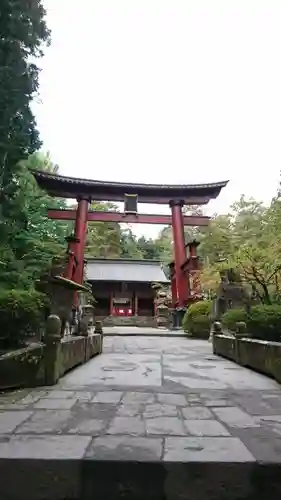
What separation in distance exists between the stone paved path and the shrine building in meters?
24.6

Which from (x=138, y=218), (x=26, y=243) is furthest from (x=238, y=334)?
Answer: (x=138, y=218)

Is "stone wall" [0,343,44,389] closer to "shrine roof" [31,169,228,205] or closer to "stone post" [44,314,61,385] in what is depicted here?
"stone post" [44,314,61,385]

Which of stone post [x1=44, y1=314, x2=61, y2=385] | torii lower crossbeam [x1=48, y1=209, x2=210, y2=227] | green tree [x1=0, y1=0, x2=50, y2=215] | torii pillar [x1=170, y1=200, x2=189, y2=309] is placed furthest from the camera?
torii lower crossbeam [x1=48, y1=209, x2=210, y2=227]

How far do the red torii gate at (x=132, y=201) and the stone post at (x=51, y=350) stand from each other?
48.5ft

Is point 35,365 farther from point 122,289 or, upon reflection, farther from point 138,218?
point 122,289

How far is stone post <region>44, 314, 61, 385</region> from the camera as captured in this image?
4.79 metres

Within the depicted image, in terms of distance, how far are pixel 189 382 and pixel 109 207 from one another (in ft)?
121

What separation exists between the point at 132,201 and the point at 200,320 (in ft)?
29.9

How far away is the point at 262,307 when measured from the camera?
6.68 m

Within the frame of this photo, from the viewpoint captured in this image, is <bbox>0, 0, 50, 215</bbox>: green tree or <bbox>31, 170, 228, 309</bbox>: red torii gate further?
<bbox>31, 170, 228, 309</bbox>: red torii gate

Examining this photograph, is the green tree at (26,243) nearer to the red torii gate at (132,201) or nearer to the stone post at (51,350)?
the red torii gate at (132,201)

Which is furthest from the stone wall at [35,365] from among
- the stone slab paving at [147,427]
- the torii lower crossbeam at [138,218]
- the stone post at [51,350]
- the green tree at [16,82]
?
the torii lower crossbeam at [138,218]

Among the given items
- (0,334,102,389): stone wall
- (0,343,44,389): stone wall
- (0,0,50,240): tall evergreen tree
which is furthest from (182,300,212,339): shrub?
(0,343,44,389): stone wall

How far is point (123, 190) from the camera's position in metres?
22.0
